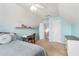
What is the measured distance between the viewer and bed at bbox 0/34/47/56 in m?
1.35

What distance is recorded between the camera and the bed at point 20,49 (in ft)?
4.44

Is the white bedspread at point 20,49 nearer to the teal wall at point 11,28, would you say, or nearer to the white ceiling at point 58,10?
the teal wall at point 11,28

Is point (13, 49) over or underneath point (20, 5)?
underneath

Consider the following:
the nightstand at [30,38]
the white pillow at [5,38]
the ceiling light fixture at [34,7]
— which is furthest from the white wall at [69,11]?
the white pillow at [5,38]

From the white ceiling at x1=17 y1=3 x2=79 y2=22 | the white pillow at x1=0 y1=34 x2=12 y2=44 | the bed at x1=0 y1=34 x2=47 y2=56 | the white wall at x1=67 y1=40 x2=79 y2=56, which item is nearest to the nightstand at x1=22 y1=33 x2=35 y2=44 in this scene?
the bed at x1=0 y1=34 x2=47 y2=56

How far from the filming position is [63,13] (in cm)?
148

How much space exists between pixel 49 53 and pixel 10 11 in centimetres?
87

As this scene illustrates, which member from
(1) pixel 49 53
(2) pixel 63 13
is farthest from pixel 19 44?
(2) pixel 63 13

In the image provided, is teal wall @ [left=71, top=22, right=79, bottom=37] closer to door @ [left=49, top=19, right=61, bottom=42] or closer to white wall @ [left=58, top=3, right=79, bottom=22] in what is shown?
white wall @ [left=58, top=3, right=79, bottom=22]

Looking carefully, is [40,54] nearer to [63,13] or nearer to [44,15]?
[44,15]

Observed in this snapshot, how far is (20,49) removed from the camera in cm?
139

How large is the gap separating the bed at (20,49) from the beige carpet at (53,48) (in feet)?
0.22

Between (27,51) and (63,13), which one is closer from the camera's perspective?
(27,51)

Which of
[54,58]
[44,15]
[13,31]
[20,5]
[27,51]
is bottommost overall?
[54,58]
